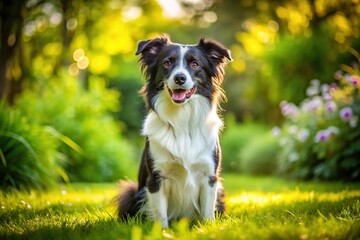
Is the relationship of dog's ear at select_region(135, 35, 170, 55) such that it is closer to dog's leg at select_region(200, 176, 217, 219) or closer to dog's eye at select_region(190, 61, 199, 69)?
dog's eye at select_region(190, 61, 199, 69)

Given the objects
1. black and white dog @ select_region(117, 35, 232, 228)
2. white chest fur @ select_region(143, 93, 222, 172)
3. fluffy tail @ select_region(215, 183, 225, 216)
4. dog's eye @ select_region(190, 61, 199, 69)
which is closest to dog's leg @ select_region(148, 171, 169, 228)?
black and white dog @ select_region(117, 35, 232, 228)

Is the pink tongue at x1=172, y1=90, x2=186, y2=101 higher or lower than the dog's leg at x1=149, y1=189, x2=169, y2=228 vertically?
higher

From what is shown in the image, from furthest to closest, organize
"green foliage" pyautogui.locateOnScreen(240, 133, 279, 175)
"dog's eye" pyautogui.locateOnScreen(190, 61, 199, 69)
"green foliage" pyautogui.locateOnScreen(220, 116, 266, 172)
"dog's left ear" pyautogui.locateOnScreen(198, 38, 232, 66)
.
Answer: "green foliage" pyautogui.locateOnScreen(220, 116, 266, 172) < "green foliage" pyautogui.locateOnScreen(240, 133, 279, 175) < "dog's left ear" pyautogui.locateOnScreen(198, 38, 232, 66) < "dog's eye" pyautogui.locateOnScreen(190, 61, 199, 69)

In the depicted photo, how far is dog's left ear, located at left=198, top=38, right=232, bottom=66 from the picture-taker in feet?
14.7

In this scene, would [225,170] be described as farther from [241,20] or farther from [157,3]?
[241,20]

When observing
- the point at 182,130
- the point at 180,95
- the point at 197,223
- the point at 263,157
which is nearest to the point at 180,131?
the point at 182,130

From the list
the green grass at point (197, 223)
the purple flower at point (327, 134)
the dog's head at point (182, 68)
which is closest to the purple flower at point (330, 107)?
the purple flower at point (327, 134)

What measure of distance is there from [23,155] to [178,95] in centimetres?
350

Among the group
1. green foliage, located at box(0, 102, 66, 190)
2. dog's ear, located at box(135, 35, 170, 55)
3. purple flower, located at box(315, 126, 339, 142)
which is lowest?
green foliage, located at box(0, 102, 66, 190)

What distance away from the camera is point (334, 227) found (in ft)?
10.2

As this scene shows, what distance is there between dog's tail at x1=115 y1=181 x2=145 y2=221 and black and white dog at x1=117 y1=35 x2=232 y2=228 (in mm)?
23

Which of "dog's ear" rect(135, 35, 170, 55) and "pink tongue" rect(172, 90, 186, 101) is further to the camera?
"dog's ear" rect(135, 35, 170, 55)

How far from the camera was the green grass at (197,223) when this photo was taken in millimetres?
3070

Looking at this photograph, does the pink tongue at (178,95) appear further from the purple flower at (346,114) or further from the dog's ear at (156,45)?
the purple flower at (346,114)
